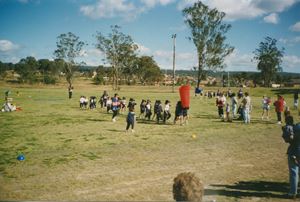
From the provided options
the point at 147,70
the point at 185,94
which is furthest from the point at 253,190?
the point at 147,70

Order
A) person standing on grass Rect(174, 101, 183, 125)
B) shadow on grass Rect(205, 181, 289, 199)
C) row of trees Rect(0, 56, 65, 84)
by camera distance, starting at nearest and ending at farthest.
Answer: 1. shadow on grass Rect(205, 181, 289, 199)
2. person standing on grass Rect(174, 101, 183, 125)
3. row of trees Rect(0, 56, 65, 84)

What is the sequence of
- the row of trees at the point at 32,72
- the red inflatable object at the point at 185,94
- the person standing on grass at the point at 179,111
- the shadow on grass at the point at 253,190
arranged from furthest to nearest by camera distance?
the row of trees at the point at 32,72 → the person standing on grass at the point at 179,111 → the red inflatable object at the point at 185,94 → the shadow on grass at the point at 253,190

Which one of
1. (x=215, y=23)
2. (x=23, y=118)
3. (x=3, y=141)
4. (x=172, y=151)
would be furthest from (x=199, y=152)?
(x=215, y=23)

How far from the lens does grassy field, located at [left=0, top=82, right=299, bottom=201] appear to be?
8.38 metres

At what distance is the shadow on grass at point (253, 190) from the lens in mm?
8164

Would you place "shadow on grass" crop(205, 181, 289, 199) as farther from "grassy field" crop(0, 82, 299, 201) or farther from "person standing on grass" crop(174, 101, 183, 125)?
"person standing on grass" crop(174, 101, 183, 125)

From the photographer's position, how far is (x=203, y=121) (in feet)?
73.3

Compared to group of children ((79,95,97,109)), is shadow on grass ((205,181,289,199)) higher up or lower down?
lower down

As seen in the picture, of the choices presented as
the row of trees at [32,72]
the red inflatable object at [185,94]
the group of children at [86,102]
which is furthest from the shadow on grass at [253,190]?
the row of trees at [32,72]

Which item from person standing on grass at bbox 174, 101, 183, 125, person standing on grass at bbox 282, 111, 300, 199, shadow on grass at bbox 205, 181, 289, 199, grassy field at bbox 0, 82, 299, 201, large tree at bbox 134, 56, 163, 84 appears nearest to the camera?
person standing on grass at bbox 282, 111, 300, 199

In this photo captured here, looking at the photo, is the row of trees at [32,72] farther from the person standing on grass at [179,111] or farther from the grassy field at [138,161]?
→ the grassy field at [138,161]

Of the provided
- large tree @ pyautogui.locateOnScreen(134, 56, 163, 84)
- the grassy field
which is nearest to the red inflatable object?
the grassy field

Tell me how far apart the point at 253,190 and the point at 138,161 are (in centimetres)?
432

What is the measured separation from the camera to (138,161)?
11.4 m
